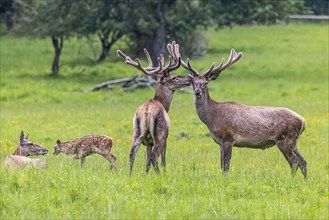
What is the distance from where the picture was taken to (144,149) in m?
15.8

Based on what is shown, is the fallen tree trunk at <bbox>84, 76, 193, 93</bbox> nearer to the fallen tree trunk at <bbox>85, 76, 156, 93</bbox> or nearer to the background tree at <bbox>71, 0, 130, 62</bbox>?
the fallen tree trunk at <bbox>85, 76, 156, 93</bbox>

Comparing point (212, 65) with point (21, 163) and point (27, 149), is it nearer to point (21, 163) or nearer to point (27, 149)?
point (21, 163)

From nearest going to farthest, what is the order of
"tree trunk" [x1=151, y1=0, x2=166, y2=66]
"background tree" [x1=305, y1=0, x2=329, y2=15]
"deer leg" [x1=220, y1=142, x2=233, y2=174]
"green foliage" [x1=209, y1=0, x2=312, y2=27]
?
"deer leg" [x1=220, y1=142, x2=233, y2=174]
"tree trunk" [x1=151, y1=0, x2=166, y2=66]
"green foliage" [x1=209, y1=0, x2=312, y2=27]
"background tree" [x1=305, y1=0, x2=329, y2=15]

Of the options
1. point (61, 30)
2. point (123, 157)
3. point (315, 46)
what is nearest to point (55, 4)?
point (61, 30)

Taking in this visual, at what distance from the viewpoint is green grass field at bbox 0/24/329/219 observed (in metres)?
8.57

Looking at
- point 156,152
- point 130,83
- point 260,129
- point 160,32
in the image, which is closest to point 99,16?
point 160,32

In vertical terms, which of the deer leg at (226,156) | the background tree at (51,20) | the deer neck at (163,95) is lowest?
the deer leg at (226,156)

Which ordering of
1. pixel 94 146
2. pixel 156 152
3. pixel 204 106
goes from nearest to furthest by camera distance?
pixel 156 152 → pixel 204 106 → pixel 94 146

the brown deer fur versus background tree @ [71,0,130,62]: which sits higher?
background tree @ [71,0,130,62]

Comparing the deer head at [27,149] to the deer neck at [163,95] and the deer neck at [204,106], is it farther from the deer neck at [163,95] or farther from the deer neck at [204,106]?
the deer neck at [204,106]

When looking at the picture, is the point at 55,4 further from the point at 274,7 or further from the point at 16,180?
the point at 16,180

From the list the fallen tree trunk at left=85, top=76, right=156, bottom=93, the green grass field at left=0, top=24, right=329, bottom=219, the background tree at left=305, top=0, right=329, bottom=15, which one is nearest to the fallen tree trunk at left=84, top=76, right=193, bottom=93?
the fallen tree trunk at left=85, top=76, right=156, bottom=93

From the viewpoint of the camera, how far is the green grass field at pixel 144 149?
28.1ft

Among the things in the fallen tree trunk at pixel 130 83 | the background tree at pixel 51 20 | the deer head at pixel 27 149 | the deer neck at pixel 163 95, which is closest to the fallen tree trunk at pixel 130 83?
the fallen tree trunk at pixel 130 83
